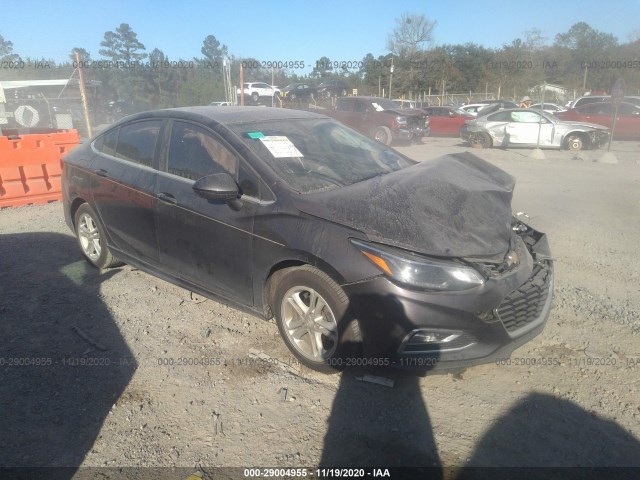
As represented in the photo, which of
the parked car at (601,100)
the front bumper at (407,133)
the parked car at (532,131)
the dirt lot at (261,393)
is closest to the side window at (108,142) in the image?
the dirt lot at (261,393)

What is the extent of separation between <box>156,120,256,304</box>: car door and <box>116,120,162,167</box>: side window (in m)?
0.24

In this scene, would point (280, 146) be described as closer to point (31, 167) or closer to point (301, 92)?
point (31, 167)

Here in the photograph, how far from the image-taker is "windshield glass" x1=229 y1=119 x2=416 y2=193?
335 cm

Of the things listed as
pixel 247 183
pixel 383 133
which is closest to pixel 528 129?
pixel 383 133

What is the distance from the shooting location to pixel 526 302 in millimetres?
2955

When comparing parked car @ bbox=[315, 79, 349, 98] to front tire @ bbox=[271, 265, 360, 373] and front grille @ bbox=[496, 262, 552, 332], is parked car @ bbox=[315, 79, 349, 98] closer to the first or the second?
front grille @ bbox=[496, 262, 552, 332]

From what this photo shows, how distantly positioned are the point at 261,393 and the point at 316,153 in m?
→ 1.85

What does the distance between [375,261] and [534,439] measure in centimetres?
129

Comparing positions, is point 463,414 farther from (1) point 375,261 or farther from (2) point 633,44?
(2) point 633,44

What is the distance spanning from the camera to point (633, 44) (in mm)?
51875

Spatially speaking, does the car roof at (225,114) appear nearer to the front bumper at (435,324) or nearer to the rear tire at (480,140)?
the front bumper at (435,324)

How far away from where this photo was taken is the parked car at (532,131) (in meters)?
15.0

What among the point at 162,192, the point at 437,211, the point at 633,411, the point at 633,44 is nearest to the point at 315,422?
the point at 437,211

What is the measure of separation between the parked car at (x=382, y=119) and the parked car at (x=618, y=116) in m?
6.67
